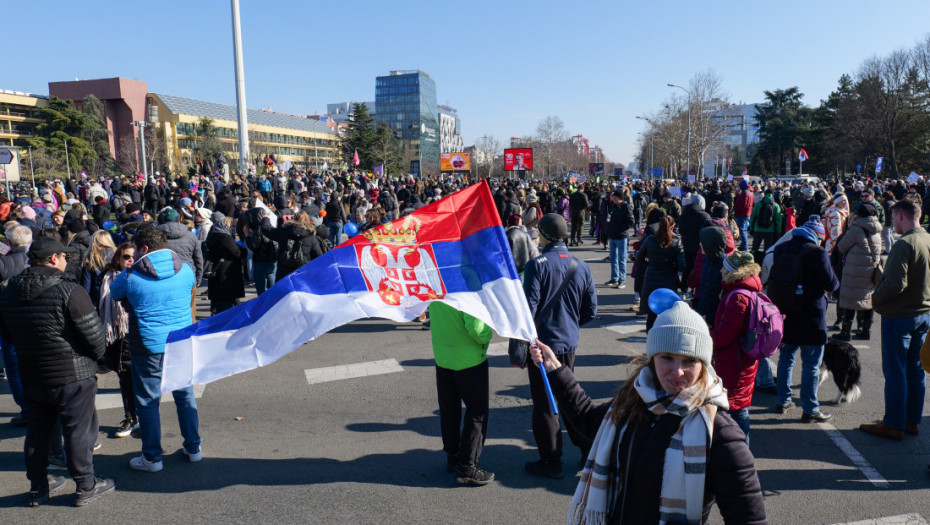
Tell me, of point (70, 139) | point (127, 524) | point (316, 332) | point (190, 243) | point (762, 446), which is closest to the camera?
point (316, 332)

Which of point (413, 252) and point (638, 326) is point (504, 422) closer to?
point (413, 252)

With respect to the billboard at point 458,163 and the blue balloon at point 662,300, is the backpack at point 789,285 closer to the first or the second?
the blue balloon at point 662,300

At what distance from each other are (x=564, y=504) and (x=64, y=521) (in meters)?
3.32

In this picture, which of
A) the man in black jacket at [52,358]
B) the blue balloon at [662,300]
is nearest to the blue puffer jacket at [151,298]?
the man in black jacket at [52,358]

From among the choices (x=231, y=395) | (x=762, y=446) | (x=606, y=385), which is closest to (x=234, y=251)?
(x=231, y=395)

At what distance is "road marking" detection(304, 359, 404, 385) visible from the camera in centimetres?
701

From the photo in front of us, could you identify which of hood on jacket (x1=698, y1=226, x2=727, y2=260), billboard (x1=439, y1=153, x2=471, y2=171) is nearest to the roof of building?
billboard (x1=439, y1=153, x2=471, y2=171)

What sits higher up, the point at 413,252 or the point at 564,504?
the point at 413,252

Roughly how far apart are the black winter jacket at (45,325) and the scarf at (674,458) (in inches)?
145

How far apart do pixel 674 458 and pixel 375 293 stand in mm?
2116

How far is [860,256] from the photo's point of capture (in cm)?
713

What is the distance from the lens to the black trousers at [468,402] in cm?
425

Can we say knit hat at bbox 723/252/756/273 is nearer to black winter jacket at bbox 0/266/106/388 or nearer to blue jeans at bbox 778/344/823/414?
blue jeans at bbox 778/344/823/414

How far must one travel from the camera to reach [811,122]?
67250 mm
